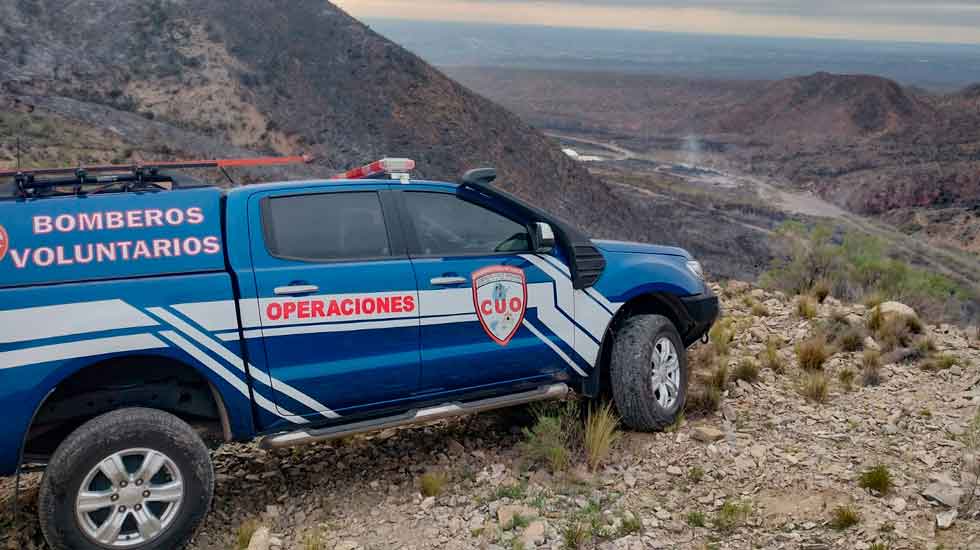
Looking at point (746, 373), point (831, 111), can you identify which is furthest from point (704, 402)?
point (831, 111)

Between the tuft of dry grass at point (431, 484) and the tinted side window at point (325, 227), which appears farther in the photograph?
the tuft of dry grass at point (431, 484)

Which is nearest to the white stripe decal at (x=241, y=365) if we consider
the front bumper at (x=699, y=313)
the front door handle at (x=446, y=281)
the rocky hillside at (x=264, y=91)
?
the front door handle at (x=446, y=281)

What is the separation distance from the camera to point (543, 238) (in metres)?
5.42

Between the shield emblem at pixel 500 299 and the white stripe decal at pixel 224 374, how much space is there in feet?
4.12

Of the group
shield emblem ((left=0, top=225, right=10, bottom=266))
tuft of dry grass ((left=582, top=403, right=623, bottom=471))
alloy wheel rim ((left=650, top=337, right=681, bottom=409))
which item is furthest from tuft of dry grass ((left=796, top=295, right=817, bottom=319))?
shield emblem ((left=0, top=225, right=10, bottom=266))

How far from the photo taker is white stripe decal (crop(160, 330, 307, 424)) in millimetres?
4258

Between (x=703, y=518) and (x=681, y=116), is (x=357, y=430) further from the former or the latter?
(x=681, y=116)

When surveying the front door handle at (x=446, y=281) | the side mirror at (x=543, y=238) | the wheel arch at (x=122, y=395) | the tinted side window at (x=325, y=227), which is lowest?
the wheel arch at (x=122, y=395)

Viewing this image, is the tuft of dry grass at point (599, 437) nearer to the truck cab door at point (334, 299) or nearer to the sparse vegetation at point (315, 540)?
the truck cab door at point (334, 299)

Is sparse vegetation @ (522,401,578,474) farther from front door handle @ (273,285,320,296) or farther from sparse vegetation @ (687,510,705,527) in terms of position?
front door handle @ (273,285,320,296)

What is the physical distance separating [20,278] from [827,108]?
302 feet

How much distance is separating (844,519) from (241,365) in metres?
3.38

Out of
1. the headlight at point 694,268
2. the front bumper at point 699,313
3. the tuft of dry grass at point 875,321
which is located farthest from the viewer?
the tuft of dry grass at point 875,321

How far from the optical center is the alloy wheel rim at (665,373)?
19.8ft
